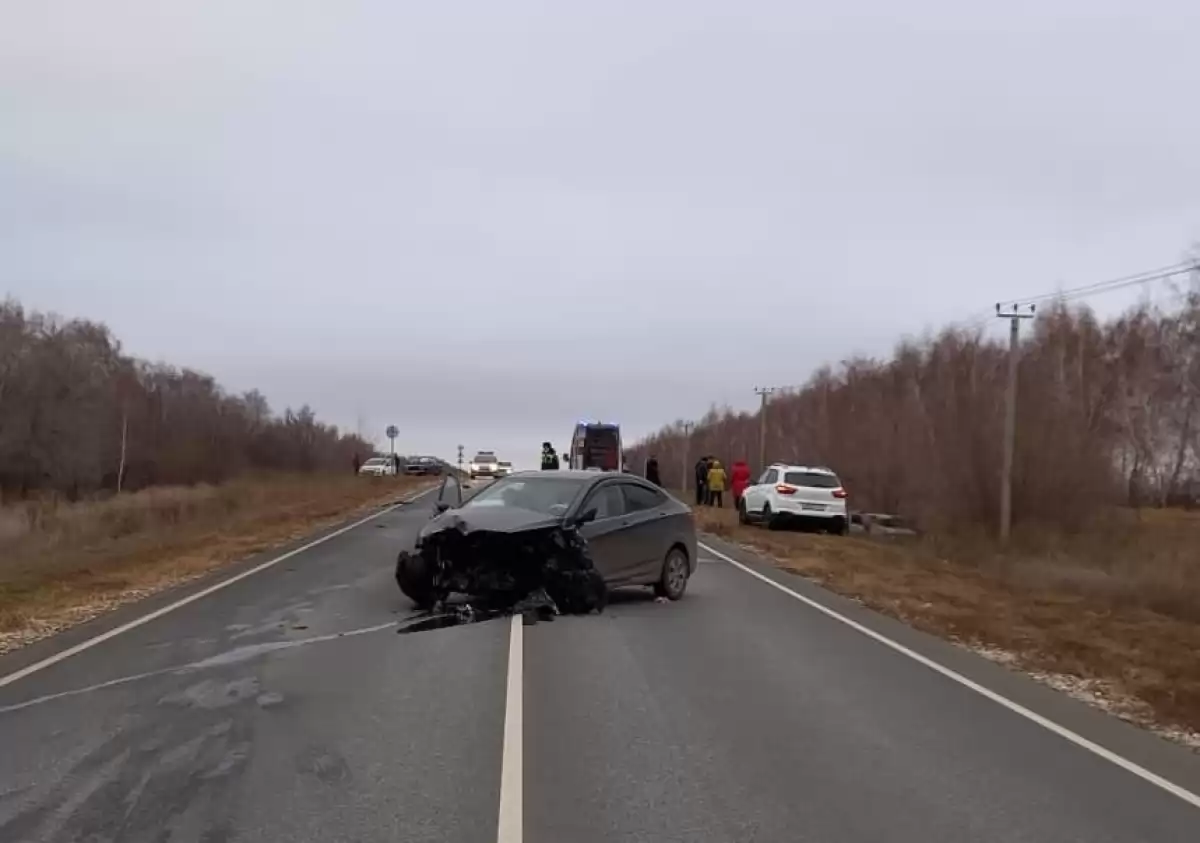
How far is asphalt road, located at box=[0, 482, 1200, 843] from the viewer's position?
615 cm

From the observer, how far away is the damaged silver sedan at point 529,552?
14406 millimetres

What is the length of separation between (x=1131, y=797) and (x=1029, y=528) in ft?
103

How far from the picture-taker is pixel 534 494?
51.2 ft

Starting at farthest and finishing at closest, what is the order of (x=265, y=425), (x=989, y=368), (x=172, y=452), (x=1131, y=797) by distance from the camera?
1. (x=265, y=425)
2. (x=172, y=452)
3. (x=989, y=368)
4. (x=1131, y=797)

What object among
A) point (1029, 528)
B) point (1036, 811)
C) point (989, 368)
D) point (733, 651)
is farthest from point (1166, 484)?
point (1036, 811)

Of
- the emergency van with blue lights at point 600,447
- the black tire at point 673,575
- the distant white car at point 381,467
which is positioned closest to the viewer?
the black tire at point 673,575

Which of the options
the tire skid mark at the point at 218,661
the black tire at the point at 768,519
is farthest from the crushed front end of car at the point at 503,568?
the black tire at the point at 768,519

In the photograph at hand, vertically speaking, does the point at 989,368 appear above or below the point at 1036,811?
above

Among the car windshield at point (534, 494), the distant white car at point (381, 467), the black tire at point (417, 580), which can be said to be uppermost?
the distant white car at point (381, 467)

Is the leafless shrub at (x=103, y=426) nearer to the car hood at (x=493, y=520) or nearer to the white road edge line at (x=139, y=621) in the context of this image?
the white road edge line at (x=139, y=621)

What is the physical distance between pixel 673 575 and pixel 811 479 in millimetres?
16820

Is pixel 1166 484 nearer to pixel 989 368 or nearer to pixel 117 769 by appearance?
pixel 989 368

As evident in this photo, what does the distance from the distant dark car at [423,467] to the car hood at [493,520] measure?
70.7 meters

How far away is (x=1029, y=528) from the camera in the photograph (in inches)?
1448
